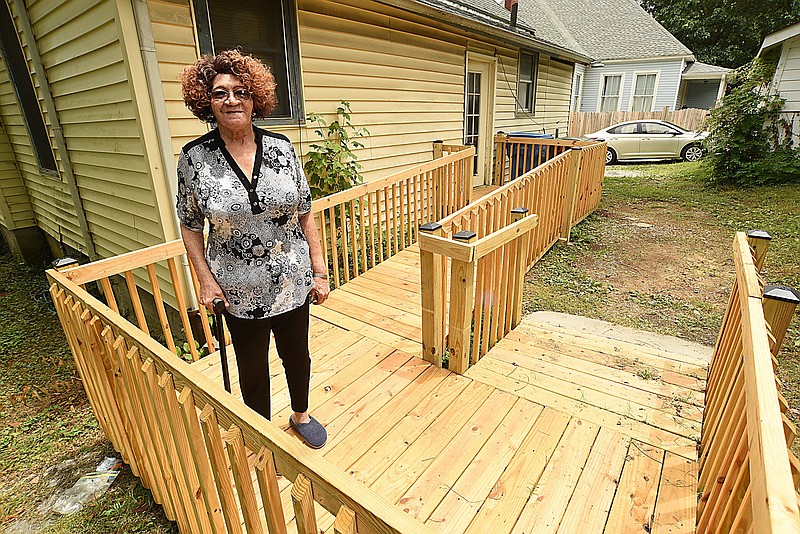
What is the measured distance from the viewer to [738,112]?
9.12 meters

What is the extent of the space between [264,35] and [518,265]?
131 inches

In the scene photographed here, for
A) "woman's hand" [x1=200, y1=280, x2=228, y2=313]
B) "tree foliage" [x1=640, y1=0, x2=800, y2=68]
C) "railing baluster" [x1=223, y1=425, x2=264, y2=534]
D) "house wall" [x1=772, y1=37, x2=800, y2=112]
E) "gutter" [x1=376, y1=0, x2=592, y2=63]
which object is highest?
"tree foliage" [x1=640, y1=0, x2=800, y2=68]

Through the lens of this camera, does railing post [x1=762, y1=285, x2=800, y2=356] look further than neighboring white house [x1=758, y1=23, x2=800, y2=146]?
No

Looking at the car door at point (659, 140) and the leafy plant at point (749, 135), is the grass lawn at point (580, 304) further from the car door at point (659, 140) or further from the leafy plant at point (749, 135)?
the car door at point (659, 140)

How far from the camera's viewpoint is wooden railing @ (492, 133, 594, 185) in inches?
299

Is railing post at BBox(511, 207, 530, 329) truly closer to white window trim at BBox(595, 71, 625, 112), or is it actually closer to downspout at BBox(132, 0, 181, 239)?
downspout at BBox(132, 0, 181, 239)

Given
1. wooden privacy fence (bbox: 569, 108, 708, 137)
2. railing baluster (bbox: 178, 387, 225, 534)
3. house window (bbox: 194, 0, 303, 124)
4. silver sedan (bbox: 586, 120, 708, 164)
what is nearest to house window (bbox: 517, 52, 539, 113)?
silver sedan (bbox: 586, 120, 708, 164)

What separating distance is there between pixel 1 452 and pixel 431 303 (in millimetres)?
3397

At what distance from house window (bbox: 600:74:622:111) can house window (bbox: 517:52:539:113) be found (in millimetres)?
11753

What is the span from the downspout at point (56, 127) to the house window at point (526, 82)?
26.9 ft

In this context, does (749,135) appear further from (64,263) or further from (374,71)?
(64,263)

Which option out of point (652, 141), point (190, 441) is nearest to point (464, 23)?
point (190, 441)

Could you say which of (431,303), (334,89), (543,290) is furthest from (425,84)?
(431,303)

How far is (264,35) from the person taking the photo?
411cm
